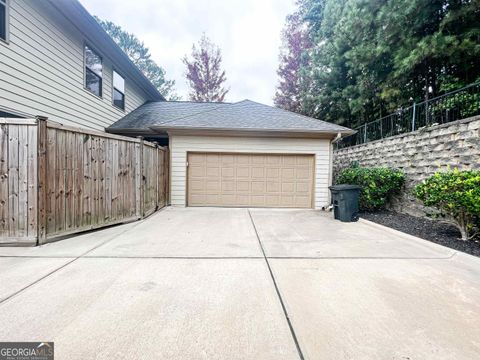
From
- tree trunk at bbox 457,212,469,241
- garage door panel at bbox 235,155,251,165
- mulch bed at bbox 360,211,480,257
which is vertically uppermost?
garage door panel at bbox 235,155,251,165

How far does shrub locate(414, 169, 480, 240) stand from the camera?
351cm

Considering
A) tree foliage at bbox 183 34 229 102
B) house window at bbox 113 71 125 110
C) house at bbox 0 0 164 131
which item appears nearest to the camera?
house at bbox 0 0 164 131

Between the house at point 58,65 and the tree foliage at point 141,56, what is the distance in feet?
69.5

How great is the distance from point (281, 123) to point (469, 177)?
16.2ft

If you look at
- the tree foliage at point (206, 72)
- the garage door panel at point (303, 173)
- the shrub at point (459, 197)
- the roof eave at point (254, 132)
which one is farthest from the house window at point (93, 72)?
the tree foliage at point (206, 72)

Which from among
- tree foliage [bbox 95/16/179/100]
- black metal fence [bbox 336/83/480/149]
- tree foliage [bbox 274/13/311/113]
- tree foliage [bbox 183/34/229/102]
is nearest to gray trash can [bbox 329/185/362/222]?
black metal fence [bbox 336/83/480/149]

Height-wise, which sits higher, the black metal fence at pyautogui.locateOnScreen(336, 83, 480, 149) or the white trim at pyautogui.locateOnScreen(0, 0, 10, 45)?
the white trim at pyautogui.locateOnScreen(0, 0, 10, 45)

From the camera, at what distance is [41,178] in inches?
139

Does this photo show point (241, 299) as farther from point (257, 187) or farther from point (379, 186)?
point (257, 187)

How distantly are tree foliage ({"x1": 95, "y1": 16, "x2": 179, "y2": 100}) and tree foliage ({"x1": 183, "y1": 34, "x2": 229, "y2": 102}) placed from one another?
29.7 feet

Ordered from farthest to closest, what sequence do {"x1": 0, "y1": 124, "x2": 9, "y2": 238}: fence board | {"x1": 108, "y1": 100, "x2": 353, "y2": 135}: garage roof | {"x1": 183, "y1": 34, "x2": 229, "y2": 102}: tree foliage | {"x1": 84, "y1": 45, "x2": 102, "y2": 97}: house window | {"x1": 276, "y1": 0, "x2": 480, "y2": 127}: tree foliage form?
1. {"x1": 183, "y1": 34, "x2": 229, "y2": 102}: tree foliage
2. {"x1": 108, "y1": 100, "x2": 353, "y2": 135}: garage roof
3. {"x1": 84, "y1": 45, "x2": 102, "y2": 97}: house window
4. {"x1": 276, "y1": 0, "x2": 480, "y2": 127}: tree foliage
5. {"x1": 0, "y1": 124, "x2": 9, "y2": 238}: fence board

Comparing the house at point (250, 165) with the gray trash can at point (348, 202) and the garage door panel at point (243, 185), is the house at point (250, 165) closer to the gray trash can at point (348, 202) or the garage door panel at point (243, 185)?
the garage door panel at point (243, 185)

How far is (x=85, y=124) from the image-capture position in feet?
22.9

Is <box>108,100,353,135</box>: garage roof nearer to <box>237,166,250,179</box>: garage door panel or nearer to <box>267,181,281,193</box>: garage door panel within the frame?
<box>237,166,250,179</box>: garage door panel
